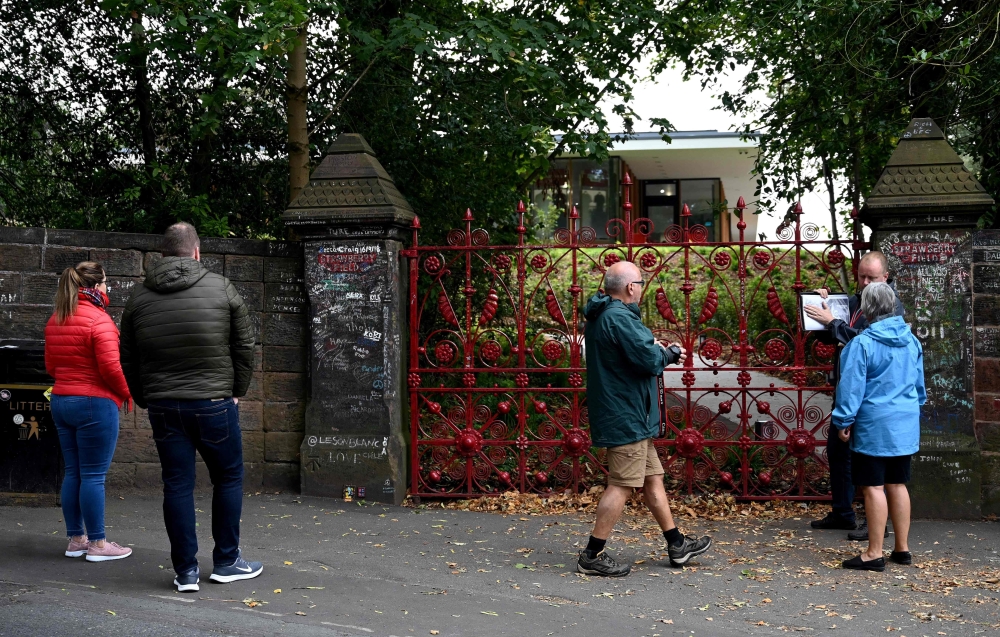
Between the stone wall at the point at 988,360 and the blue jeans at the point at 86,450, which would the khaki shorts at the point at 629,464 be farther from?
the stone wall at the point at 988,360

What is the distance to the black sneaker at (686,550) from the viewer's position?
5555mm

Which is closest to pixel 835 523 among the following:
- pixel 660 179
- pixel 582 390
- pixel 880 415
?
pixel 880 415

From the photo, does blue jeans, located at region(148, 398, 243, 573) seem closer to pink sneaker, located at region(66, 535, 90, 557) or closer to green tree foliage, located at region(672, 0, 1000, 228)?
pink sneaker, located at region(66, 535, 90, 557)

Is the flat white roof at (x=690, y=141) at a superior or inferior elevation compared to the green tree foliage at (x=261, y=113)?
superior

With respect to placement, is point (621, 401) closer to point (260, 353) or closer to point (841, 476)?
point (841, 476)

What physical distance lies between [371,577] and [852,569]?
109 inches

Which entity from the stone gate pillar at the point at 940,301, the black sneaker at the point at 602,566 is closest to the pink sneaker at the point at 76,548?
the black sneaker at the point at 602,566

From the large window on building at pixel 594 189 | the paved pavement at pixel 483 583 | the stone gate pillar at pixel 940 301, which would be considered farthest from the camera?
the large window on building at pixel 594 189

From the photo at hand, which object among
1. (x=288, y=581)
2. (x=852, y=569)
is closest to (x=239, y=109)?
(x=288, y=581)

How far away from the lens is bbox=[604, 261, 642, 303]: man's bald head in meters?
5.46

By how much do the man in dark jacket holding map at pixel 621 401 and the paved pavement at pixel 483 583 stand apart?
327 millimetres

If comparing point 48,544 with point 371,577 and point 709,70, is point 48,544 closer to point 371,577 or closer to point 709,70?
point 371,577

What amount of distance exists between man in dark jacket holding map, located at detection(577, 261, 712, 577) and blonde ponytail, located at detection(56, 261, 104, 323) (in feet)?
9.25

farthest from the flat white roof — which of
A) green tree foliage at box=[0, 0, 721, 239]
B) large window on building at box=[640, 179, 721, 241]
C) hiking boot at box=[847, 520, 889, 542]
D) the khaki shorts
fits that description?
the khaki shorts
